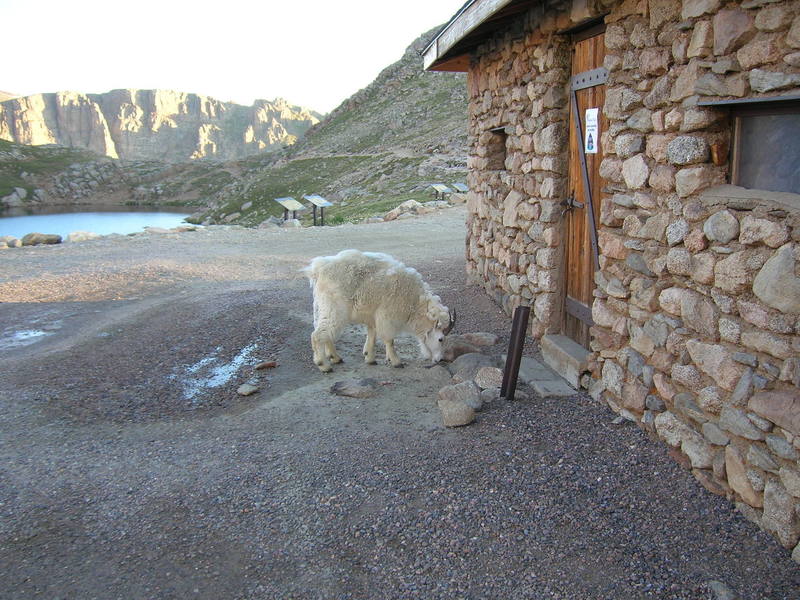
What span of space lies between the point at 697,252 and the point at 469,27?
3986mm

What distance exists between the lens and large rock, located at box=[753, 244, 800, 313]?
3303 mm

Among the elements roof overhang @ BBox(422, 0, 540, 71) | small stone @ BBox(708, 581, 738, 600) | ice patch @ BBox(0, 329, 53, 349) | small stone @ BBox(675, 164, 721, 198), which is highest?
roof overhang @ BBox(422, 0, 540, 71)

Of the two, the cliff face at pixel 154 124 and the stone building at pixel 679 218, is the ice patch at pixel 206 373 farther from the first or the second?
the cliff face at pixel 154 124

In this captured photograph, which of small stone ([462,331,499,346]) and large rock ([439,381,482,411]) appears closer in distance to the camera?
large rock ([439,381,482,411])

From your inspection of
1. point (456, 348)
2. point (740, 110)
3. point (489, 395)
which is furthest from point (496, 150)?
point (740, 110)

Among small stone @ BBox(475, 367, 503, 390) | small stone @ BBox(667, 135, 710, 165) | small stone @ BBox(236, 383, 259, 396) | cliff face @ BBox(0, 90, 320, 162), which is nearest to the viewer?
small stone @ BBox(667, 135, 710, 165)


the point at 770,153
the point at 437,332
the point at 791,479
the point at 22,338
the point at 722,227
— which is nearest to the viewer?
the point at 791,479

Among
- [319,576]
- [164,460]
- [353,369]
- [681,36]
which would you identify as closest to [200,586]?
[319,576]

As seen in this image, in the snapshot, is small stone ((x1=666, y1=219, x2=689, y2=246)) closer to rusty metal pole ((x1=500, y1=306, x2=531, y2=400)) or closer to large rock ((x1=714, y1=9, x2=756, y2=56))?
large rock ((x1=714, y1=9, x2=756, y2=56))

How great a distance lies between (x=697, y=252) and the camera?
13.5ft

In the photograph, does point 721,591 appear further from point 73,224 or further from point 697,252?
point 73,224

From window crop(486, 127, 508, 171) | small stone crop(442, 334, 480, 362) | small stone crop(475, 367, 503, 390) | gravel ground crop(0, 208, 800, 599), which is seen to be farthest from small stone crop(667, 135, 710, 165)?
window crop(486, 127, 508, 171)

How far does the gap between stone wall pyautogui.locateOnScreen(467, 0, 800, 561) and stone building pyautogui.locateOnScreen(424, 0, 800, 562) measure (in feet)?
0.04

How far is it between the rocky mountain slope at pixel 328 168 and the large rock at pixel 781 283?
22.0 meters
